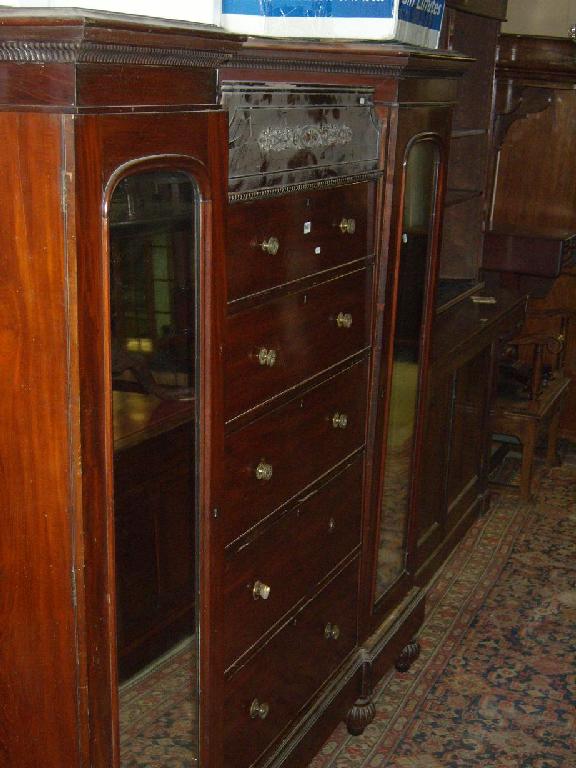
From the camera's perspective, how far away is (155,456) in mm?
1688

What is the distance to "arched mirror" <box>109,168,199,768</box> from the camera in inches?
60.7

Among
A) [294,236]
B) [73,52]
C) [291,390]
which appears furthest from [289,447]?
[73,52]

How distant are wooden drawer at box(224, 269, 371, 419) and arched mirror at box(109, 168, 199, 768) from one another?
5.9 inches

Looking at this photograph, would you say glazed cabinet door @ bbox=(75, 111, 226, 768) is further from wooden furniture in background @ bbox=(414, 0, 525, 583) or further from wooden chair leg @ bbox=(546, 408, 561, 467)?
wooden chair leg @ bbox=(546, 408, 561, 467)

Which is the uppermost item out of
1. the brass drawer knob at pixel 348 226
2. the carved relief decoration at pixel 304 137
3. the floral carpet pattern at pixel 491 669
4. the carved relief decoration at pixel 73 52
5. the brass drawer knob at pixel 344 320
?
the carved relief decoration at pixel 73 52

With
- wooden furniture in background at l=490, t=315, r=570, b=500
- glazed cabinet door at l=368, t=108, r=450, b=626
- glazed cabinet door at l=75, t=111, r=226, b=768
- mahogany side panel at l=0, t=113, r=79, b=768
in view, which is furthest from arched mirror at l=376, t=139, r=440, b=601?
wooden furniture in background at l=490, t=315, r=570, b=500

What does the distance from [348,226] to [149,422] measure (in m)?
0.86

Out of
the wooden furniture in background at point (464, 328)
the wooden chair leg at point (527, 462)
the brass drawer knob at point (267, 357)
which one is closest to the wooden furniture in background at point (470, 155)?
the wooden furniture in background at point (464, 328)

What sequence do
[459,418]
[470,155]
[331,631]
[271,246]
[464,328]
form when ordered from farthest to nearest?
[470,155], [459,418], [464,328], [331,631], [271,246]

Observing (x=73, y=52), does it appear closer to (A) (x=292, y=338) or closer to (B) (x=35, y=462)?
(B) (x=35, y=462)

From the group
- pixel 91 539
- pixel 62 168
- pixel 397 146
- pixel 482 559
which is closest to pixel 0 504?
pixel 91 539

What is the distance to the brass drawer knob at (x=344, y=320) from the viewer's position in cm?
233

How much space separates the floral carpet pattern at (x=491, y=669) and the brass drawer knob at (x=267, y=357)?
1.32 metres

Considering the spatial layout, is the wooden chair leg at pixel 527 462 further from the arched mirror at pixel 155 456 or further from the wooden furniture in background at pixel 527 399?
the arched mirror at pixel 155 456
